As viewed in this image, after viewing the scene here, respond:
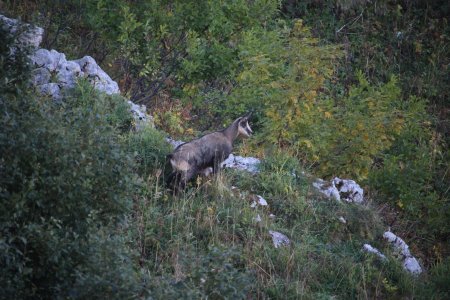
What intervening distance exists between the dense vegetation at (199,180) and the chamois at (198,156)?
197 mm

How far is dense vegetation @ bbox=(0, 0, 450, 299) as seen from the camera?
5.95 meters

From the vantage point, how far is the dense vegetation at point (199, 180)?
19.5ft

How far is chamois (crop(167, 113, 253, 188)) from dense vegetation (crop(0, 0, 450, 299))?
7.7 inches

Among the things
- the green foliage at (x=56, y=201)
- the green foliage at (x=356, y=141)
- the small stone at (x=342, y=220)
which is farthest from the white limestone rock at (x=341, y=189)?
the green foliage at (x=56, y=201)

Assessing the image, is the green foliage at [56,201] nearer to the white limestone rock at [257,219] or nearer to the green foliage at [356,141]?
the white limestone rock at [257,219]

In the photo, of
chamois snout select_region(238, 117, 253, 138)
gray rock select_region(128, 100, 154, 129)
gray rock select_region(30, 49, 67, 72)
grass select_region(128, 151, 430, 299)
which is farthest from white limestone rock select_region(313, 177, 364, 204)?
gray rock select_region(30, 49, 67, 72)

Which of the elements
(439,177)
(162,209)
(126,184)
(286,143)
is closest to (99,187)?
(126,184)

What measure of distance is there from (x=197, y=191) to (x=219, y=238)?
0.81 m

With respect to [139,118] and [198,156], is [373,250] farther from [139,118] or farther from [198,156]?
[139,118]

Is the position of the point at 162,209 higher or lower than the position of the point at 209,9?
lower

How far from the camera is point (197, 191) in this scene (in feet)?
30.7

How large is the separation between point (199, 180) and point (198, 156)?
0.38 m

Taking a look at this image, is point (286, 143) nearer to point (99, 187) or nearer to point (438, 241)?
point (438, 241)

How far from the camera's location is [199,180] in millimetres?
9375
